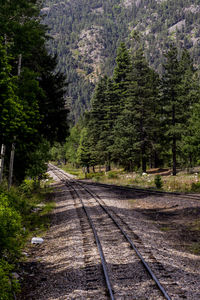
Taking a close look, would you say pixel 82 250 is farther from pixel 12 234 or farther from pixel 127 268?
pixel 12 234

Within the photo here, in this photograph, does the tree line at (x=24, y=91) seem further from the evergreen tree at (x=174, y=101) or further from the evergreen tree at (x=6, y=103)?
the evergreen tree at (x=174, y=101)

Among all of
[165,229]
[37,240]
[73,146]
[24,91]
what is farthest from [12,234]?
[73,146]

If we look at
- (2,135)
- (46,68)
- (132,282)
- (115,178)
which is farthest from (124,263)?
(115,178)

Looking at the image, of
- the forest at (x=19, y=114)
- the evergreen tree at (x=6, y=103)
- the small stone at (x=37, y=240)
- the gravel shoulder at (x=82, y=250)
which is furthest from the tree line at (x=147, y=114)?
the evergreen tree at (x=6, y=103)

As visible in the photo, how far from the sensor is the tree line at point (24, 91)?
949cm

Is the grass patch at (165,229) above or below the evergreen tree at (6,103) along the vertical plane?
below

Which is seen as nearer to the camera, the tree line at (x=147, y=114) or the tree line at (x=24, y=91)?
the tree line at (x=24, y=91)

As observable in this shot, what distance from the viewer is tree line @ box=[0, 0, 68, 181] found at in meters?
9.49

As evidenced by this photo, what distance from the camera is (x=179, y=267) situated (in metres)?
8.25

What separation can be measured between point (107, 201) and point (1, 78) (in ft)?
45.5

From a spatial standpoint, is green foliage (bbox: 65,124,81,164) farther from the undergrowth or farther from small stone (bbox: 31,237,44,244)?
small stone (bbox: 31,237,44,244)

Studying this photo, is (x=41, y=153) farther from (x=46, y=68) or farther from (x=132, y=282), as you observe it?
(x=132, y=282)

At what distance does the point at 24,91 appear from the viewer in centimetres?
1259

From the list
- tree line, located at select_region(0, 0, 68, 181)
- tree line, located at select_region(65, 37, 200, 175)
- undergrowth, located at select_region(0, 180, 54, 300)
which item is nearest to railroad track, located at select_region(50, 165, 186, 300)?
undergrowth, located at select_region(0, 180, 54, 300)
